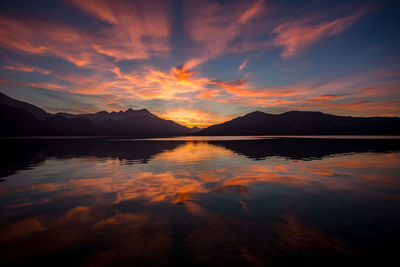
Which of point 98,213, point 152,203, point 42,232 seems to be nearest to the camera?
point 42,232

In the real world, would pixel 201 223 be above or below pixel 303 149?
below

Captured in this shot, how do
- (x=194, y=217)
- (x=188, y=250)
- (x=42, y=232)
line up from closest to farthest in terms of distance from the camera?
(x=188, y=250)
(x=42, y=232)
(x=194, y=217)

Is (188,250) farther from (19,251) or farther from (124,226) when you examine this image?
(19,251)

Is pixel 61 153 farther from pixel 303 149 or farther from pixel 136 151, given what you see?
pixel 303 149

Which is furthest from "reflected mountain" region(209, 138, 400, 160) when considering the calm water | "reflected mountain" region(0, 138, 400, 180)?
the calm water

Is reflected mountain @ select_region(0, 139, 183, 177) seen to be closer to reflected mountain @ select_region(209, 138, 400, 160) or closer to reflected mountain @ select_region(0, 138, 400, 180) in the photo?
reflected mountain @ select_region(0, 138, 400, 180)

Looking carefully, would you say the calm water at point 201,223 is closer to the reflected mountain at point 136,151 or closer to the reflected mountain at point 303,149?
the reflected mountain at point 136,151

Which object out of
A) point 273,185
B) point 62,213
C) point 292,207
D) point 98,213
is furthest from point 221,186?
point 62,213

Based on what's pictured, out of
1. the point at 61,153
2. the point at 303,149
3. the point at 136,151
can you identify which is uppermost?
the point at 61,153

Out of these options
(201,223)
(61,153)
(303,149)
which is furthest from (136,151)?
(303,149)

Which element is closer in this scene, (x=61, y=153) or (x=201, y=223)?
(x=201, y=223)

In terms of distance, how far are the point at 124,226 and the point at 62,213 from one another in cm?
467

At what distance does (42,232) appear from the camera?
861 centimetres

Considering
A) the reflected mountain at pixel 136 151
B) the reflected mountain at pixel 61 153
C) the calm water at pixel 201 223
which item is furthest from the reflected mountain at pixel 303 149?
the reflected mountain at pixel 61 153
